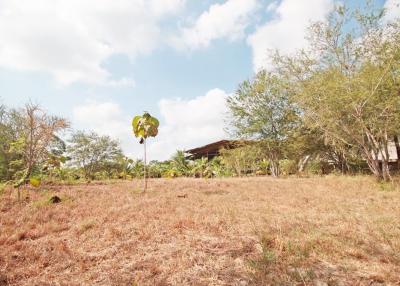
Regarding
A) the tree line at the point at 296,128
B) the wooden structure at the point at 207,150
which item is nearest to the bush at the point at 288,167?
the tree line at the point at 296,128

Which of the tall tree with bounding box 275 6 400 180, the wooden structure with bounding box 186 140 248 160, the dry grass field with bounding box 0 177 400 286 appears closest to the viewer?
the dry grass field with bounding box 0 177 400 286

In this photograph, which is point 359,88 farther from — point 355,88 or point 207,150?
point 207,150

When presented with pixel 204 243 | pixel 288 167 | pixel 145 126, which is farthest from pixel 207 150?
pixel 204 243

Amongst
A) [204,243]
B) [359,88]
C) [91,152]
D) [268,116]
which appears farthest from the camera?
[91,152]

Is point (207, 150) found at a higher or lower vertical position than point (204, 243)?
higher

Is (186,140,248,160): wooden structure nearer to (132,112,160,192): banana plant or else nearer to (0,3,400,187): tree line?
(0,3,400,187): tree line

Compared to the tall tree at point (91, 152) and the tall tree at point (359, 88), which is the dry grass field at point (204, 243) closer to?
the tall tree at point (359, 88)

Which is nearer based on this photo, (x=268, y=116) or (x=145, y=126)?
(x=145, y=126)

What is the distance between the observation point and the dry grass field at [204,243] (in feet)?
13.7

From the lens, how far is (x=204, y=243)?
549cm

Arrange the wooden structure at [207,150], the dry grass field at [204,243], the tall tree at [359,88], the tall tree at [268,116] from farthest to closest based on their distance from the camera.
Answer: the wooden structure at [207,150], the tall tree at [268,116], the tall tree at [359,88], the dry grass field at [204,243]

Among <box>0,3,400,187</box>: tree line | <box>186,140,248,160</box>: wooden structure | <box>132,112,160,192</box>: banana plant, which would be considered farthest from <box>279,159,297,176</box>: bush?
<box>132,112,160,192</box>: banana plant

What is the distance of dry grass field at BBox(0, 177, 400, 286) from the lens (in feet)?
13.7

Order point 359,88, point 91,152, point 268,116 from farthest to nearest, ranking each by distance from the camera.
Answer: point 91,152 → point 268,116 → point 359,88
